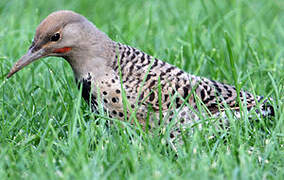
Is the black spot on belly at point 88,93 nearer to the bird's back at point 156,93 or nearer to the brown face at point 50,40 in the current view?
the bird's back at point 156,93

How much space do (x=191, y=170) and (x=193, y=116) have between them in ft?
3.69

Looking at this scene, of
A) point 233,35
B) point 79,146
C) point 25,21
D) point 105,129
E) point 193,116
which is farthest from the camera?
point 25,21

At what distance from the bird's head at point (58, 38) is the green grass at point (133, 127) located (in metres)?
0.42

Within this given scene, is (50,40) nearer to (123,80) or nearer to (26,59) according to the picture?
(26,59)

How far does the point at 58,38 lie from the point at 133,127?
1040 mm

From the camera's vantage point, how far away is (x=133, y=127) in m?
4.29

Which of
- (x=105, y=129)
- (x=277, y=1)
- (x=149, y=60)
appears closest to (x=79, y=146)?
(x=105, y=129)

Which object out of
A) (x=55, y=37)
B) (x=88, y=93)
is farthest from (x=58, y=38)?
(x=88, y=93)

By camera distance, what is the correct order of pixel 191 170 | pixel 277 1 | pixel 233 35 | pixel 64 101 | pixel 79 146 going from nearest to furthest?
pixel 191 170 < pixel 79 146 < pixel 64 101 < pixel 233 35 < pixel 277 1

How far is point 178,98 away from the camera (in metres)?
4.80

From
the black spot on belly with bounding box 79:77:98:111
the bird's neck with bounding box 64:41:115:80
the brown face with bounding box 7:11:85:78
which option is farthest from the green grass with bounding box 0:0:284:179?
the brown face with bounding box 7:11:85:78

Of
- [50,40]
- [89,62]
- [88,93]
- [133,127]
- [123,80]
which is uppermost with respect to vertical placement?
[50,40]

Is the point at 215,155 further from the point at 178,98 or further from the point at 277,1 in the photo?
the point at 277,1

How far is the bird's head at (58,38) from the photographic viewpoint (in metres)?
4.53
